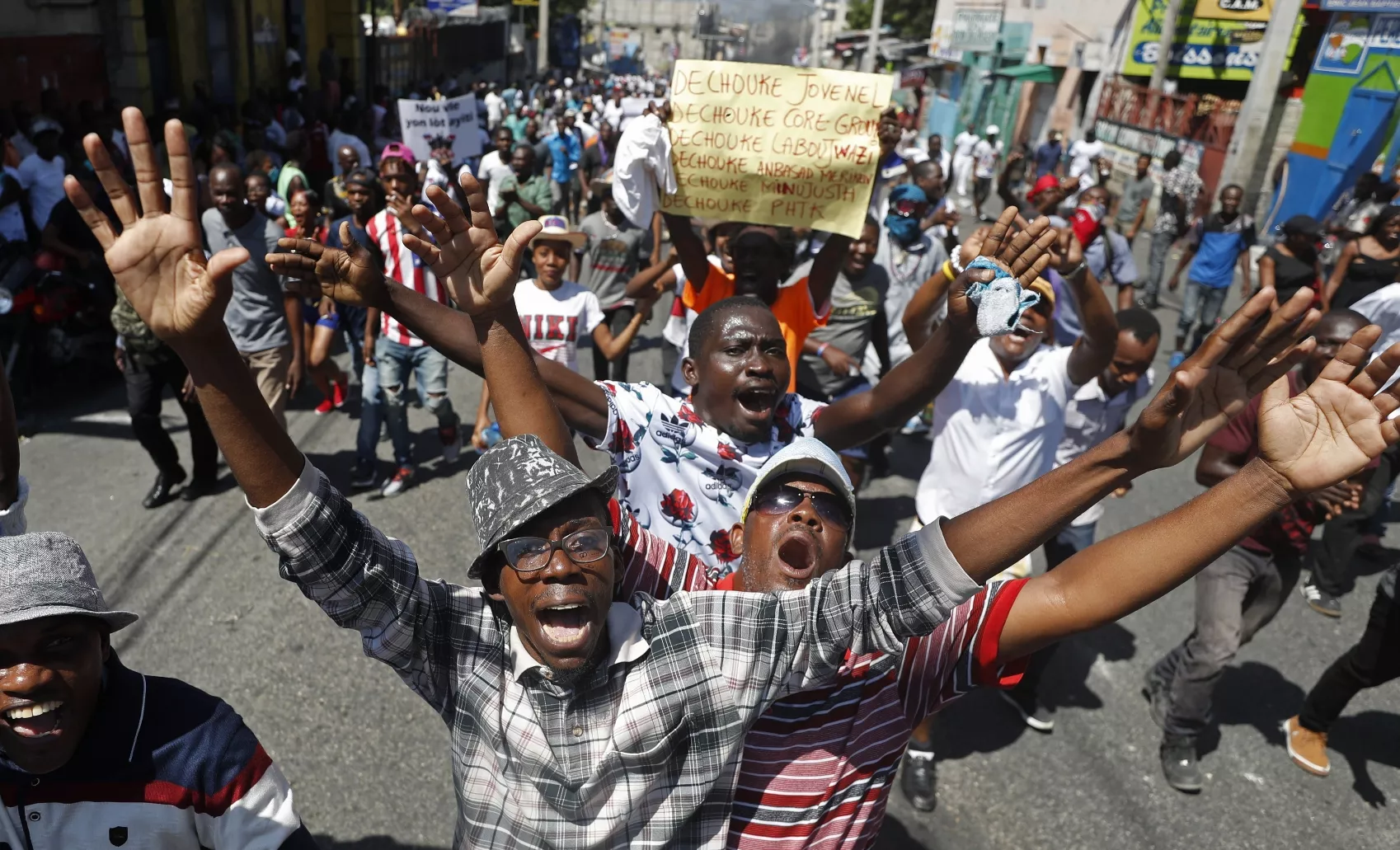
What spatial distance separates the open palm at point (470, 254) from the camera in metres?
2.02

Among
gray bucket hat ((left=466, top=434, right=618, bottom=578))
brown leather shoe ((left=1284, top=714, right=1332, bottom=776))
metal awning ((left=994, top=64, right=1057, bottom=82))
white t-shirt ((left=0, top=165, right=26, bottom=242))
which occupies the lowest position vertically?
brown leather shoe ((left=1284, top=714, right=1332, bottom=776))

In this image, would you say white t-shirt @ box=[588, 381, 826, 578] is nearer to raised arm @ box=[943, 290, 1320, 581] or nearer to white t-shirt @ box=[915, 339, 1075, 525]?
raised arm @ box=[943, 290, 1320, 581]

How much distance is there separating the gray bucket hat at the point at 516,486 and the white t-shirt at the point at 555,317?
361 centimetres

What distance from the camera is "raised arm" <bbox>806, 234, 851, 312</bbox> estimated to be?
3.93 metres

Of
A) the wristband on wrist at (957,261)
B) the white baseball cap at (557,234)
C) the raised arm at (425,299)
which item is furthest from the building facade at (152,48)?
the wristband on wrist at (957,261)

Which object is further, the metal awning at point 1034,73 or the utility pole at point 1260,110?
the metal awning at point 1034,73

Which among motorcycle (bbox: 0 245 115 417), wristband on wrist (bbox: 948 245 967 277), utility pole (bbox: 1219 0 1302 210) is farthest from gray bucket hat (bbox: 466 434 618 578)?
utility pole (bbox: 1219 0 1302 210)

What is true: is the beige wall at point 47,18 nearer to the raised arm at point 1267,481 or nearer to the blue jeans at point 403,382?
the blue jeans at point 403,382

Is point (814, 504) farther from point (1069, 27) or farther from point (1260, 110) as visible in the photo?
point (1069, 27)

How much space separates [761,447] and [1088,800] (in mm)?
2144

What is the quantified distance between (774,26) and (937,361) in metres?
27.6

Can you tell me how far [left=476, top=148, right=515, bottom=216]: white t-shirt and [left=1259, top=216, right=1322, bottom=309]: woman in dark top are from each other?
6.59m

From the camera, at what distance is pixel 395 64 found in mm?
25844

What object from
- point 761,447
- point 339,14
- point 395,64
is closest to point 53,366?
point 761,447
